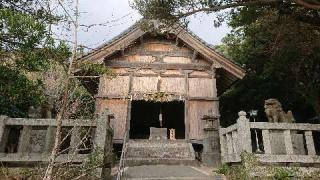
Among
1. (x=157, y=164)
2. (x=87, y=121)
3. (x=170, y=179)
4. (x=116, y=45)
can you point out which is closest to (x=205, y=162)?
(x=157, y=164)

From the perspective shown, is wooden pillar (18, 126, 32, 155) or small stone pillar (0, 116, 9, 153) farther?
small stone pillar (0, 116, 9, 153)

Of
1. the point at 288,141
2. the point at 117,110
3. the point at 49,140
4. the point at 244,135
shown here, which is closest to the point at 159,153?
the point at 117,110

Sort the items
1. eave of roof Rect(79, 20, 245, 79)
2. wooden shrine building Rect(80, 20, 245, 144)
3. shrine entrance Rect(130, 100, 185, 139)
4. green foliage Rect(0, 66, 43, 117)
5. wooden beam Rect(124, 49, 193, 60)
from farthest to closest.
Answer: shrine entrance Rect(130, 100, 185, 139) < wooden beam Rect(124, 49, 193, 60) < eave of roof Rect(79, 20, 245, 79) < wooden shrine building Rect(80, 20, 245, 144) < green foliage Rect(0, 66, 43, 117)

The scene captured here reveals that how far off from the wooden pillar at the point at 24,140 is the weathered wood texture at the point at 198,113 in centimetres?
775

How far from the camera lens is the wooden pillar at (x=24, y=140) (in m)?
8.18

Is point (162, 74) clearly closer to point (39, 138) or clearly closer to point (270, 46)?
point (270, 46)

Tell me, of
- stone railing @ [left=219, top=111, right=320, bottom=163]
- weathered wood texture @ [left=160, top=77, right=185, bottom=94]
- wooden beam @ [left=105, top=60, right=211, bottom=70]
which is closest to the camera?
stone railing @ [left=219, top=111, right=320, bottom=163]

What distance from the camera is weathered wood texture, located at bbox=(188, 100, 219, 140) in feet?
47.4

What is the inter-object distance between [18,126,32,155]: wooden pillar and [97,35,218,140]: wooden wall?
20.1 ft

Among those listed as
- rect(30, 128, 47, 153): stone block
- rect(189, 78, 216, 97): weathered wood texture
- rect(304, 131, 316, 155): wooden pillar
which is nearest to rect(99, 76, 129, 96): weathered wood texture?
rect(189, 78, 216, 97): weathered wood texture

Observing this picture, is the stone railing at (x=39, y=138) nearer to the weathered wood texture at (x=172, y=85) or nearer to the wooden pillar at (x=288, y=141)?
the wooden pillar at (x=288, y=141)

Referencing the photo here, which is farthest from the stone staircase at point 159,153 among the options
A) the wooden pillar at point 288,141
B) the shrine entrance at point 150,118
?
the shrine entrance at point 150,118

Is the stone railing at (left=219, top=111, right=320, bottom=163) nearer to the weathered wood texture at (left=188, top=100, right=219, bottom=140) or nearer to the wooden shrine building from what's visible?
the weathered wood texture at (left=188, top=100, right=219, bottom=140)

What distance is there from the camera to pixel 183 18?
31.8ft
